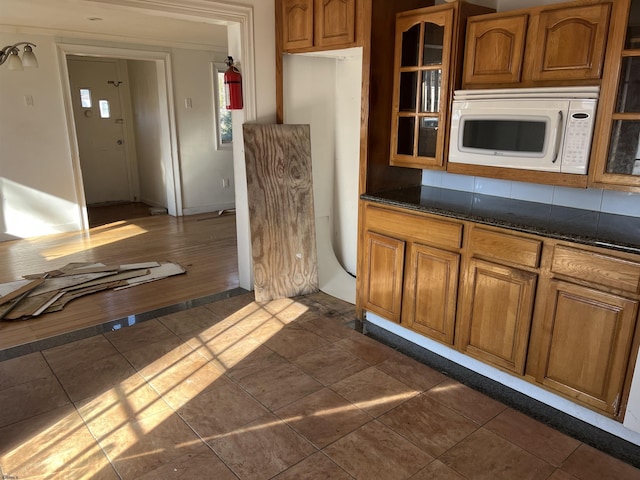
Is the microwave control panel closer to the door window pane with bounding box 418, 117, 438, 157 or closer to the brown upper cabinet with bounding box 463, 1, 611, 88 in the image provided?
the brown upper cabinet with bounding box 463, 1, 611, 88

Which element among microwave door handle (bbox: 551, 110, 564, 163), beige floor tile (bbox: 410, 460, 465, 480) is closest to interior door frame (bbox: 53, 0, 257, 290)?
microwave door handle (bbox: 551, 110, 564, 163)

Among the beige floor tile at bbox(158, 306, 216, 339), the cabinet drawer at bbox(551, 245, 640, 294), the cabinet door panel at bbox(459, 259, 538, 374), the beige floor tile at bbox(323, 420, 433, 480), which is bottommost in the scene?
Answer: the beige floor tile at bbox(323, 420, 433, 480)

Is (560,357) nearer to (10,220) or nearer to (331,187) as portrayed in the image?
(331,187)

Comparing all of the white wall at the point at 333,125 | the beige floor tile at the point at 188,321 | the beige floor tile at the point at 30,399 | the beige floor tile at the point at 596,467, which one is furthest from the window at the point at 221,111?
the beige floor tile at the point at 596,467

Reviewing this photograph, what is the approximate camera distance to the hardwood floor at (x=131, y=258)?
129 inches

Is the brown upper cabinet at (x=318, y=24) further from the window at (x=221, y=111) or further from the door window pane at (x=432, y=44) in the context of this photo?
the window at (x=221, y=111)

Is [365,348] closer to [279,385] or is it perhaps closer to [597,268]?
[279,385]

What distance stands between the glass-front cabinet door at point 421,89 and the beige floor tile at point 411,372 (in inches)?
46.3

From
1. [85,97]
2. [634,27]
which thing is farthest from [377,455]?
[85,97]

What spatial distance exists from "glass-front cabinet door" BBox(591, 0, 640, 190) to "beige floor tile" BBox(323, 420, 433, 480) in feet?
4.90

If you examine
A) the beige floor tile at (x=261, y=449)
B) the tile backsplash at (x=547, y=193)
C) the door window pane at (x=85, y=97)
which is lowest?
the beige floor tile at (x=261, y=449)

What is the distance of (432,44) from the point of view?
2.65 metres

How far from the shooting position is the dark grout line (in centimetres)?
285

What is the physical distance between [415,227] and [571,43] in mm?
1173
